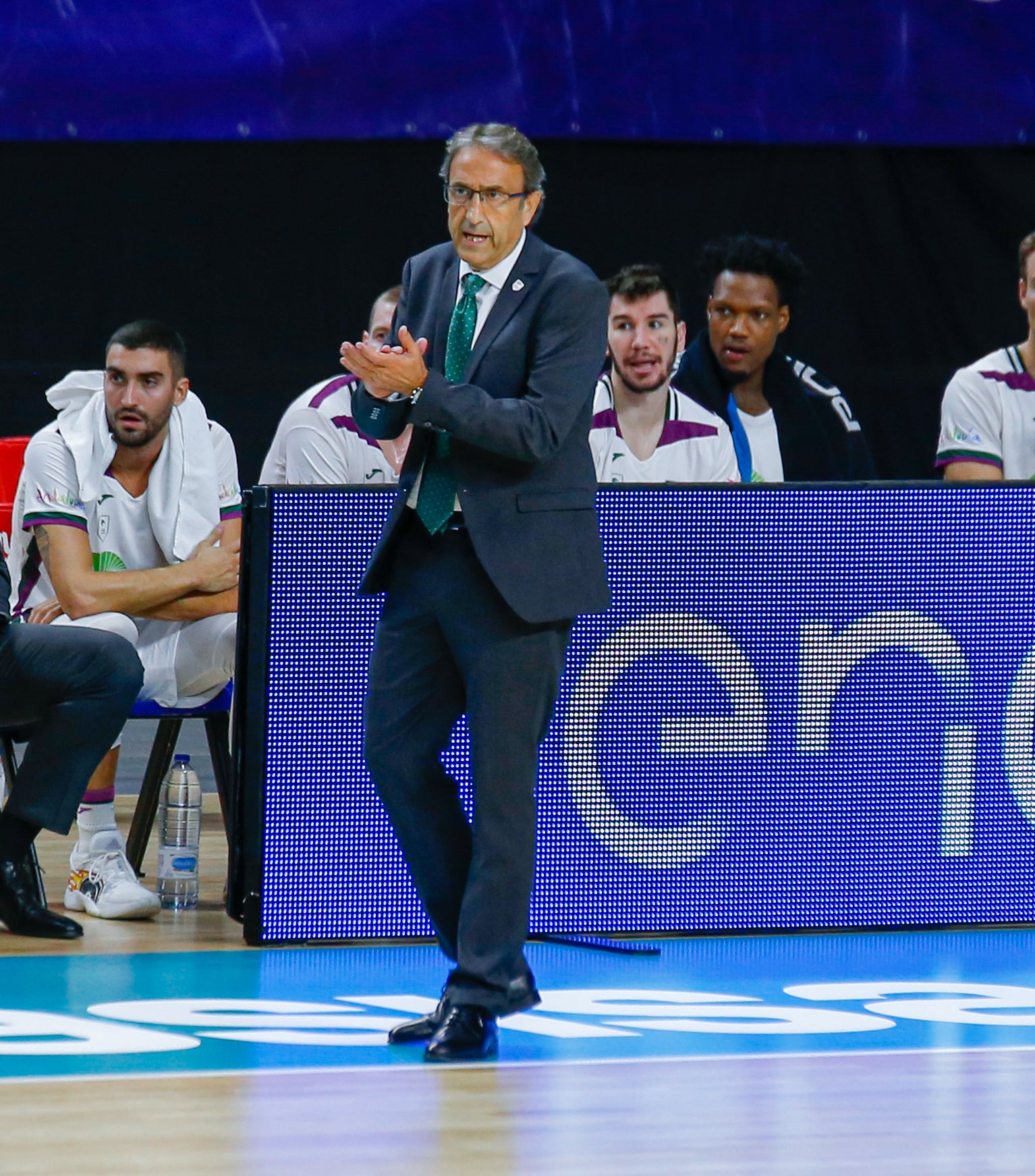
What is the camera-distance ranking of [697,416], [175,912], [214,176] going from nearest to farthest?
[175,912] < [697,416] < [214,176]

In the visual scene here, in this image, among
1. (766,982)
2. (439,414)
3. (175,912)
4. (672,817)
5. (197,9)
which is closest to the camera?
(439,414)

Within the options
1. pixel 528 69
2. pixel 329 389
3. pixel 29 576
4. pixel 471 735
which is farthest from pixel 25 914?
pixel 528 69

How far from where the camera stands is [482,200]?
342 cm

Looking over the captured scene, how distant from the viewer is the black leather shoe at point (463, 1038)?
3.38 meters

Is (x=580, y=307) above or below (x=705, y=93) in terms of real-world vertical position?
below

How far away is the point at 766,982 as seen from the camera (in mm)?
4086

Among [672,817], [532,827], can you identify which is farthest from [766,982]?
[532,827]

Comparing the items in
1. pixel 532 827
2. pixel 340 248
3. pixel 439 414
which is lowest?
pixel 532 827

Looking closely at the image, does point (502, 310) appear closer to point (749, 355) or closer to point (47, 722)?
point (47, 722)

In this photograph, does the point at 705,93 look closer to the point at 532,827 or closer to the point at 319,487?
the point at 319,487

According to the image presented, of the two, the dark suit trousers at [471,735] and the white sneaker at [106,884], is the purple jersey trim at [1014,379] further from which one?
Result: the white sneaker at [106,884]

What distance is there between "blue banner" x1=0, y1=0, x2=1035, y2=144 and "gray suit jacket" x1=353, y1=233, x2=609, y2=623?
3.99 m

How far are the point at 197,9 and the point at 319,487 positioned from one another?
3.45 m

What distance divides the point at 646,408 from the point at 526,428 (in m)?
2.11
